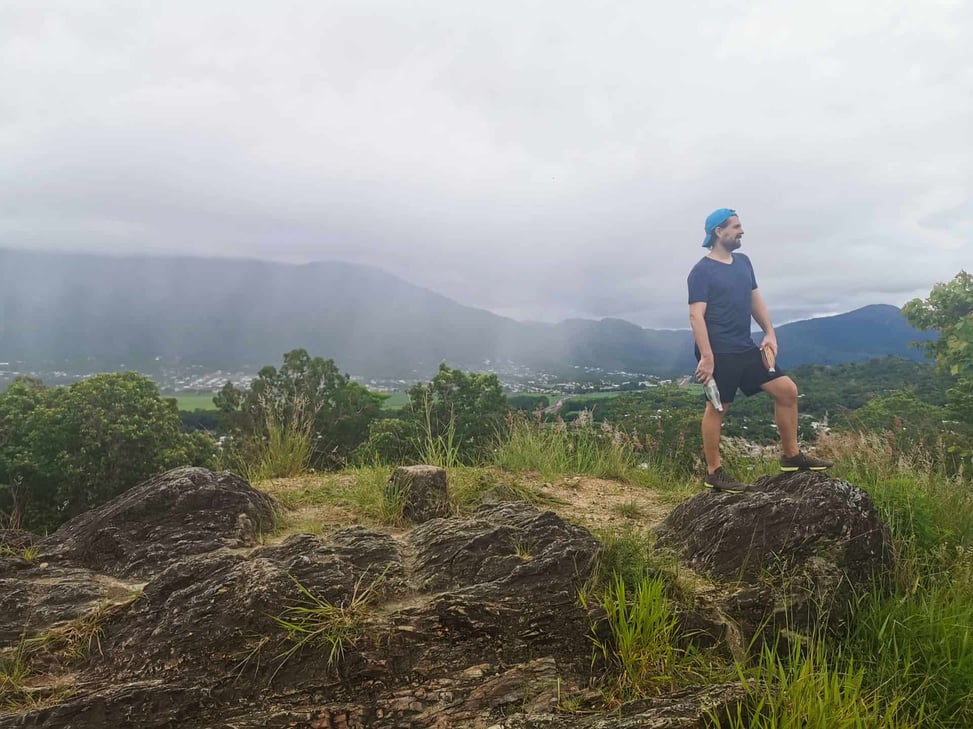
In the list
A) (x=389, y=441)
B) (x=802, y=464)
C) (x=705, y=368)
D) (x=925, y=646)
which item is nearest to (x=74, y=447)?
(x=389, y=441)

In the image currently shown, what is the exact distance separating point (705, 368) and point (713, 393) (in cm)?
26

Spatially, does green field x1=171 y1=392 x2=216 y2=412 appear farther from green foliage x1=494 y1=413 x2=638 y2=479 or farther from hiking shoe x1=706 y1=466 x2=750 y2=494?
hiking shoe x1=706 y1=466 x2=750 y2=494

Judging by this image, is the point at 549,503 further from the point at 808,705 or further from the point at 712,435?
the point at 808,705

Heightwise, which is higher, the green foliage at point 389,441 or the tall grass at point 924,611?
the green foliage at point 389,441

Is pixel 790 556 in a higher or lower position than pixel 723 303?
lower

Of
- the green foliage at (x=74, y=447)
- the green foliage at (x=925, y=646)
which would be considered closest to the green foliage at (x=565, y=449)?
the green foliage at (x=925, y=646)

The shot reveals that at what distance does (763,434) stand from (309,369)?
9.11 metres

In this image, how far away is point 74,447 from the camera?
7.70m

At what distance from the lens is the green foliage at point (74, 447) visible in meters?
7.48

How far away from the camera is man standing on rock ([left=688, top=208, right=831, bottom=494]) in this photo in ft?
17.9

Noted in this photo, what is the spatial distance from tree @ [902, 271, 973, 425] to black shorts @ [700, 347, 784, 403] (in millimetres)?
7108

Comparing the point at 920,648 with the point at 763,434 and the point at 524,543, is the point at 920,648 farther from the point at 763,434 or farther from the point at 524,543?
the point at 763,434

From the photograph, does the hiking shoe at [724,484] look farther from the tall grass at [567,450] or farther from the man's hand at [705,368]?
the tall grass at [567,450]

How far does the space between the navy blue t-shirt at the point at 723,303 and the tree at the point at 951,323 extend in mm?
7162
